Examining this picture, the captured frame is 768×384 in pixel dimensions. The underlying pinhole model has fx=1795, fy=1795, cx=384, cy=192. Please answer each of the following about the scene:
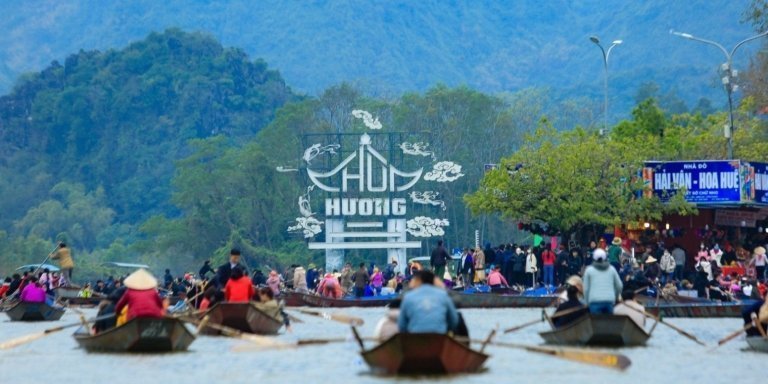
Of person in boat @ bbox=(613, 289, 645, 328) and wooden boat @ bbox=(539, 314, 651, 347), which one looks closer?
wooden boat @ bbox=(539, 314, 651, 347)

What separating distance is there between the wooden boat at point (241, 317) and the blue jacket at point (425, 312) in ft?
28.1

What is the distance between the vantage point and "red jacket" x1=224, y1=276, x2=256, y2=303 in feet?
105

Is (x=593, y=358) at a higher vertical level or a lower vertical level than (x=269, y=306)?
lower

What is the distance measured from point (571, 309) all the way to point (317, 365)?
5057 mm

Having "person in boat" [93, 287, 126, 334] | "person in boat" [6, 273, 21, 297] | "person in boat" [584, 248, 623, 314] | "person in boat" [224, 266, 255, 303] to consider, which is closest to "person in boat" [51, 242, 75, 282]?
"person in boat" [6, 273, 21, 297]

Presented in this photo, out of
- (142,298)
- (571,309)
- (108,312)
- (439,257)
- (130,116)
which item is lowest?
(108,312)

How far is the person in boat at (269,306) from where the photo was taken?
32.7 metres

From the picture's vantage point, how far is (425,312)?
75.3ft

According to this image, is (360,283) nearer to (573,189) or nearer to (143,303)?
→ (573,189)

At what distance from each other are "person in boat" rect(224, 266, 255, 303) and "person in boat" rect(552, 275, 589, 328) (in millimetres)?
5622

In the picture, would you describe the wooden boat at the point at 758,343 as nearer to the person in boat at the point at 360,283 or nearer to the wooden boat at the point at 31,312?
the wooden boat at the point at 31,312

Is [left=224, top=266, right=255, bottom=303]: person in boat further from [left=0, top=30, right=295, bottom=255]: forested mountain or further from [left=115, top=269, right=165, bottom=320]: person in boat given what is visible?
[left=0, top=30, right=295, bottom=255]: forested mountain

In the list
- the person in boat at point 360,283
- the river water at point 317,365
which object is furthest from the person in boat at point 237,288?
the person in boat at point 360,283

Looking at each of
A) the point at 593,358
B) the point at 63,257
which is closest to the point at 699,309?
the point at 593,358
